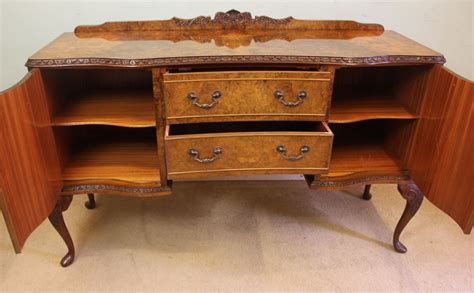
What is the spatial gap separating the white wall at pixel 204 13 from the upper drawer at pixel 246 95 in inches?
20.0

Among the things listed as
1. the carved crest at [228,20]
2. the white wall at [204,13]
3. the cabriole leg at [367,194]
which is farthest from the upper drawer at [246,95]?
the cabriole leg at [367,194]

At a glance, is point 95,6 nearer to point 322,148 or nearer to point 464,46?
point 322,148

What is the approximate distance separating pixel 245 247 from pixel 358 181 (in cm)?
46

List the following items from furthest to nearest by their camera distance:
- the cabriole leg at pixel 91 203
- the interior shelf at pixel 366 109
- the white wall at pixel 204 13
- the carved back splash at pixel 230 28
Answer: the cabriole leg at pixel 91 203 → the white wall at pixel 204 13 → the carved back splash at pixel 230 28 → the interior shelf at pixel 366 109

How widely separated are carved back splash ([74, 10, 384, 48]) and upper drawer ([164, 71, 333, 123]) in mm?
261

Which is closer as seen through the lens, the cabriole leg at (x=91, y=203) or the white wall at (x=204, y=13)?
the white wall at (x=204, y=13)

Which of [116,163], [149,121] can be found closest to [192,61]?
[149,121]

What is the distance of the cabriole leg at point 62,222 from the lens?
3.46 feet

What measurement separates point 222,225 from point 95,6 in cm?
93

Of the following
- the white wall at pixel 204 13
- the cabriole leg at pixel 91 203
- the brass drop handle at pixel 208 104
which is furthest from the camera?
the cabriole leg at pixel 91 203

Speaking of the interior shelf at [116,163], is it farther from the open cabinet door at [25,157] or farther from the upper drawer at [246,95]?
the upper drawer at [246,95]

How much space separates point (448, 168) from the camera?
938mm

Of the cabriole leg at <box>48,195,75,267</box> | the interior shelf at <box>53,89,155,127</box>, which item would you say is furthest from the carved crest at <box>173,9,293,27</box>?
the cabriole leg at <box>48,195,75,267</box>

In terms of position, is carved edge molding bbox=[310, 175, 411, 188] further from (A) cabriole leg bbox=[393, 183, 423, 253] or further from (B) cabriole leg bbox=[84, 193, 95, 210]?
(B) cabriole leg bbox=[84, 193, 95, 210]
